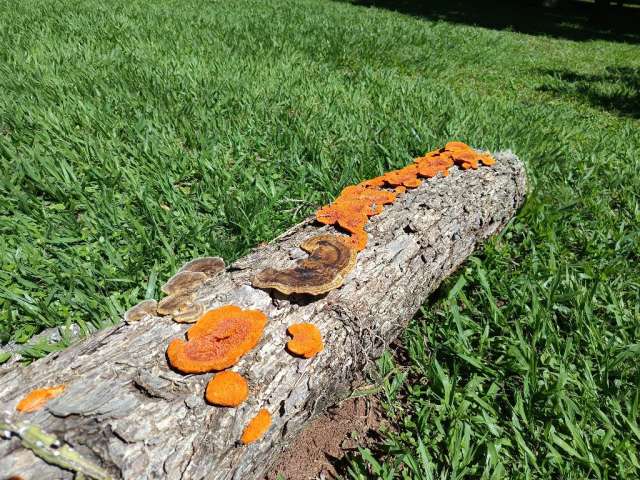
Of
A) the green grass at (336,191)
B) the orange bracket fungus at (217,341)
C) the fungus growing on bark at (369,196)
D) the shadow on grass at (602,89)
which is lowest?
the shadow on grass at (602,89)

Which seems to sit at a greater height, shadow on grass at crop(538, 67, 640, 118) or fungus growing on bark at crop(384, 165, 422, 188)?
fungus growing on bark at crop(384, 165, 422, 188)

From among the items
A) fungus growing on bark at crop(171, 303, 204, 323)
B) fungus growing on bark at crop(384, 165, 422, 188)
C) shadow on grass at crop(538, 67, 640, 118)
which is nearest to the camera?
fungus growing on bark at crop(171, 303, 204, 323)

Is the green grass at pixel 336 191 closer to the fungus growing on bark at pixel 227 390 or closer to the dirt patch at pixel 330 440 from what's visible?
the dirt patch at pixel 330 440

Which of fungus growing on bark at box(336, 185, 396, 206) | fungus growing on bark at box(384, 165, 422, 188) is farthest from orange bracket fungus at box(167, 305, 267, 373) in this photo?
fungus growing on bark at box(384, 165, 422, 188)

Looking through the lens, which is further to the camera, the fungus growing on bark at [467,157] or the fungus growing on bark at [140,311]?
the fungus growing on bark at [467,157]

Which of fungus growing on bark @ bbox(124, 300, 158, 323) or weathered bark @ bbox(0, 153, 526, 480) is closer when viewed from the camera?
weathered bark @ bbox(0, 153, 526, 480)

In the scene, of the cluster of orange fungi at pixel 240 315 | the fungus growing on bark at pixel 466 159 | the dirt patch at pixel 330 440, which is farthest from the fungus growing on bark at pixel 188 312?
the fungus growing on bark at pixel 466 159

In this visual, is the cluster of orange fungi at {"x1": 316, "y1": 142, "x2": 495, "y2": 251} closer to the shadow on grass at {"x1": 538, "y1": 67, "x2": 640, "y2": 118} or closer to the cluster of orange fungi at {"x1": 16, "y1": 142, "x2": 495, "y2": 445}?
the cluster of orange fungi at {"x1": 16, "y1": 142, "x2": 495, "y2": 445}
